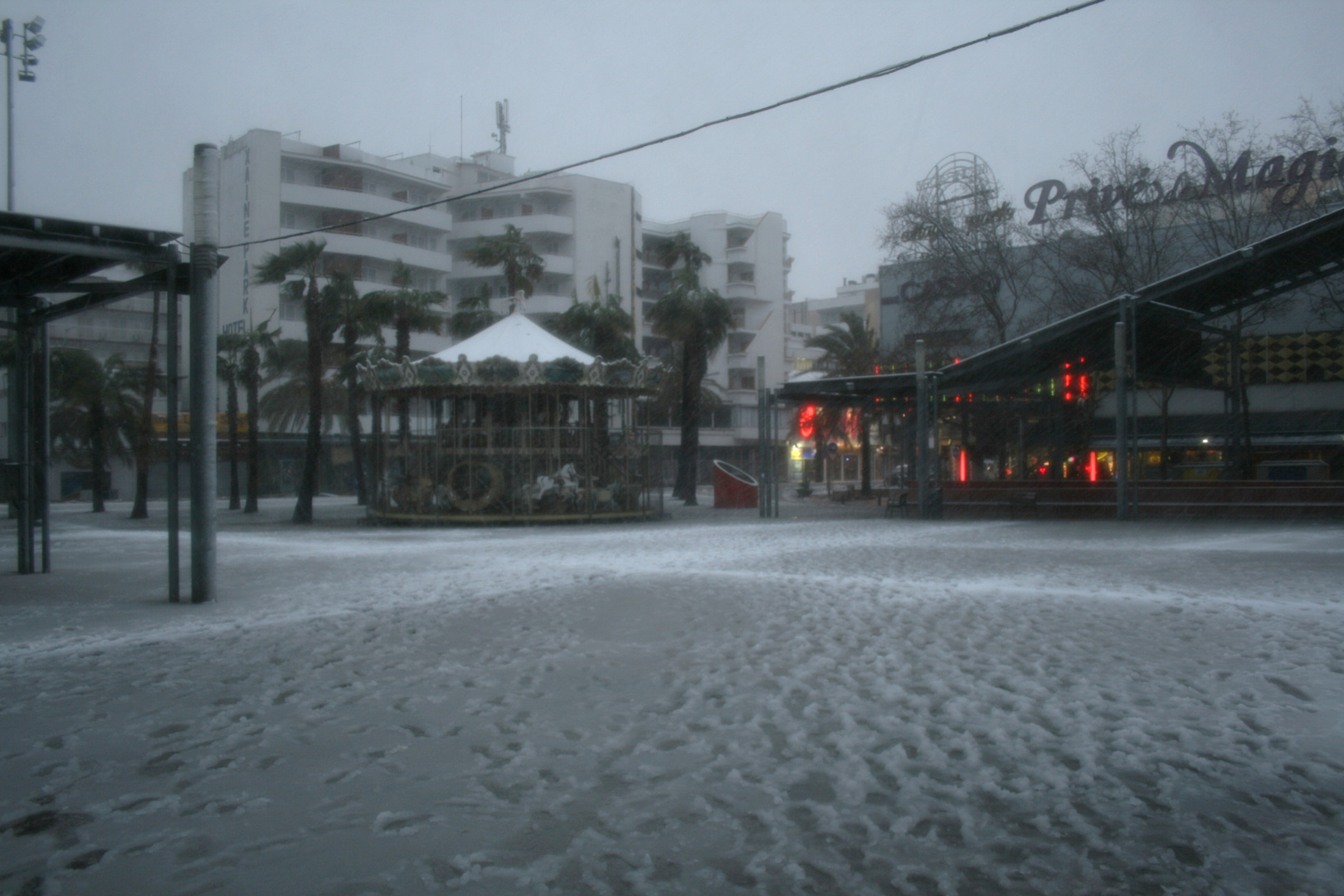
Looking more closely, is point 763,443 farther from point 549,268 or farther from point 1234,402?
point 549,268

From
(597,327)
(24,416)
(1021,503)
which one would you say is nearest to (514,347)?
(597,327)

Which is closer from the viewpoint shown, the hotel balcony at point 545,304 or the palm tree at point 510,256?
the palm tree at point 510,256

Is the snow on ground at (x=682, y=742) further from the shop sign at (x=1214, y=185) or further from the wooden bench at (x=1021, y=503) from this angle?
the shop sign at (x=1214, y=185)

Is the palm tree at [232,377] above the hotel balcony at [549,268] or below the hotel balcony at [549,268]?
below

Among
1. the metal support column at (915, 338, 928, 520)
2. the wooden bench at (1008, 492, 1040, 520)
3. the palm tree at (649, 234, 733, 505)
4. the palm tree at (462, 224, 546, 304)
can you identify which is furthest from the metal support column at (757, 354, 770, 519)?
the palm tree at (462, 224, 546, 304)

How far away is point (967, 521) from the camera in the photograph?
2289 centimetres

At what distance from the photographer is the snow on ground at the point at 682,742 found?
10.7ft

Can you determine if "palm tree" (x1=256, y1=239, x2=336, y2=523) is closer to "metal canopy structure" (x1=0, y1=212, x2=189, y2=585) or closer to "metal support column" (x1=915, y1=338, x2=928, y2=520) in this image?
"metal canopy structure" (x1=0, y1=212, x2=189, y2=585)

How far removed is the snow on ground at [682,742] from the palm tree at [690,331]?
22990mm

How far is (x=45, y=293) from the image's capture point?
11789 millimetres

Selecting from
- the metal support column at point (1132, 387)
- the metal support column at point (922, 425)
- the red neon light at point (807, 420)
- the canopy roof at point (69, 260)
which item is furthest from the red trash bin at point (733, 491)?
the canopy roof at point (69, 260)

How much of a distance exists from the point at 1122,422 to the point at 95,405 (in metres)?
29.4

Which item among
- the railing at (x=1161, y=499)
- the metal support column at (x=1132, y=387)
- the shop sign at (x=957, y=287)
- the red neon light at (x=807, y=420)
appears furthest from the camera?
the red neon light at (x=807, y=420)

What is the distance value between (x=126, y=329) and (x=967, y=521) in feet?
171
